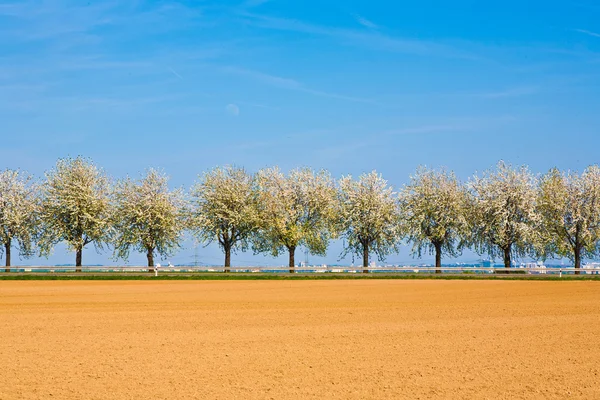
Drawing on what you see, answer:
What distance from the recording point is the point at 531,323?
23109 mm

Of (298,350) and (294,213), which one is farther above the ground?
(294,213)

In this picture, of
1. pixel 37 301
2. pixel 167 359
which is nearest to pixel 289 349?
pixel 167 359

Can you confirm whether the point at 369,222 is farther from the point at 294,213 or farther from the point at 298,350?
the point at 298,350

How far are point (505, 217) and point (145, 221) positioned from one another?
37664 mm

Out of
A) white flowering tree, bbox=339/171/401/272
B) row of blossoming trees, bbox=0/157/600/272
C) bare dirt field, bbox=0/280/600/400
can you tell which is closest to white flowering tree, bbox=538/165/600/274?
row of blossoming trees, bbox=0/157/600/272

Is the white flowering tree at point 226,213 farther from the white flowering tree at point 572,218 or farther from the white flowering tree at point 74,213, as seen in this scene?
the white flowering tree at point 572,218

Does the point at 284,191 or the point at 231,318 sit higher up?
the point at 284,191

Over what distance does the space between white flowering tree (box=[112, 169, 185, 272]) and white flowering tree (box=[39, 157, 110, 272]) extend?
5.60ft

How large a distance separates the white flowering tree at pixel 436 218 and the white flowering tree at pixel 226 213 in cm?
1678

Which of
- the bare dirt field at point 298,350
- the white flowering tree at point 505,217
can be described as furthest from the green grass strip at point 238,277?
the bare dirt field at point 298,350

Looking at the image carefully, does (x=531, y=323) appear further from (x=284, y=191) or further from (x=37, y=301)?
(x=284, y=191)

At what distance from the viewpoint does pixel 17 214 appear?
70.4 metres

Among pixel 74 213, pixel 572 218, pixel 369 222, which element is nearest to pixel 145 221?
pixel 74 213

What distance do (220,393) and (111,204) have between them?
63.4 meters
